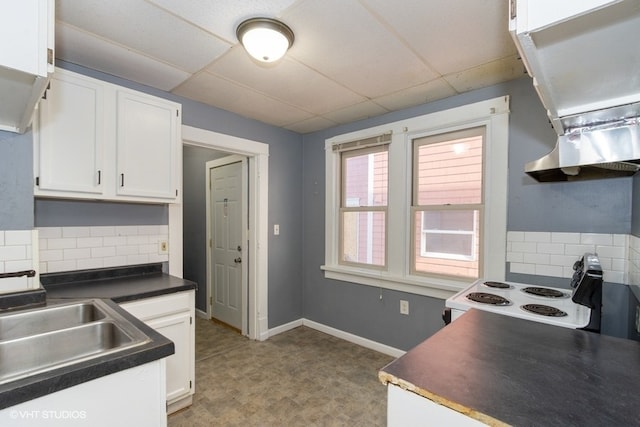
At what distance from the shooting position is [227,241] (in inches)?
146

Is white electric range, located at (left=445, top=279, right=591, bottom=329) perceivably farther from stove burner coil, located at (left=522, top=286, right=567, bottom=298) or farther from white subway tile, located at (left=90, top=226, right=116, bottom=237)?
white subway tile, located at (left=90, top=226, right=116, bottom=237)

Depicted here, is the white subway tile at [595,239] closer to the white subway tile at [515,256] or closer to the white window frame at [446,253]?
the white subway tile at [515,256]

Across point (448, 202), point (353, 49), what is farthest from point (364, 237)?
point (353, 49)

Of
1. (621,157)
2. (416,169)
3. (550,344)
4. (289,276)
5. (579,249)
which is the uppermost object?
(416,169)

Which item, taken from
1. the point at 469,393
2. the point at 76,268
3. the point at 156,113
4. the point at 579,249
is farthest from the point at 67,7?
the point at 579,249

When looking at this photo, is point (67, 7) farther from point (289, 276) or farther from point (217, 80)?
point (289, 276)

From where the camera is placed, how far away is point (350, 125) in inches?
130

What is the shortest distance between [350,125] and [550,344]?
2661 millimetres

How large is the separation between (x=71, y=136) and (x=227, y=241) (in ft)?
Answer: 6.86

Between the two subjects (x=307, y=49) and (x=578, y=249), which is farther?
(x=578, y=249)

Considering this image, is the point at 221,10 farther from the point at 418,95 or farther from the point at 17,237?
the point at 418,95

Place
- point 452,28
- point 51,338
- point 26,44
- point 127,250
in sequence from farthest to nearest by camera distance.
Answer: point 127,250 → point 452,28 → point 51,338 → point 26,44

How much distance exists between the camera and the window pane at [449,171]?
2.53 meters

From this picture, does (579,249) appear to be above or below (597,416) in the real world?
above
